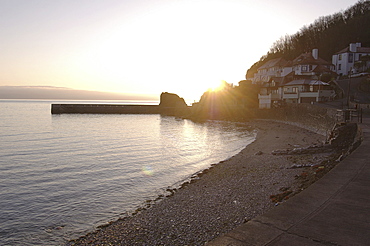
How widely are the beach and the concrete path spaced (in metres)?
2.00

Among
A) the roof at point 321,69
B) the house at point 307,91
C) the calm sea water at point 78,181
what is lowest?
the calm sea water at point 78,181

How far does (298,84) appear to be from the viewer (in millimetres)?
63469

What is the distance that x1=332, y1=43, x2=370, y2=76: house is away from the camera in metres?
75.2

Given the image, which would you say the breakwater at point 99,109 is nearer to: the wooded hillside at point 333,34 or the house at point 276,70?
the house at point 276,70

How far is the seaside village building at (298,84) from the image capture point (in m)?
59.2

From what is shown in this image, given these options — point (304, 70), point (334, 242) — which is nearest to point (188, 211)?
point (334, 242)

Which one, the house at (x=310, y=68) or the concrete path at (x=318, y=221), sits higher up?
the house at (x=310, y=68)

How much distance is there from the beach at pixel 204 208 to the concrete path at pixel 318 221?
78.9 inches

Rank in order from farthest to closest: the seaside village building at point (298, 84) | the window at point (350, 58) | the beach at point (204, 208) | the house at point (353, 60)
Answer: the window at point (350, 58), the house at point (353, 60), the seaside village building at point (298, 84), the beach at point (204, 208)

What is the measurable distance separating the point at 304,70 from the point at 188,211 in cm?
7592

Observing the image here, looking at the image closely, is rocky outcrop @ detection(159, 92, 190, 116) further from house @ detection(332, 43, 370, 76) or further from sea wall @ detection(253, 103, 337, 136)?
house @ detection(332, 43, 370, 76)

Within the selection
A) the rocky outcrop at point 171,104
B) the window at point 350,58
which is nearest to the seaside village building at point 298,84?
the window at point 350,58

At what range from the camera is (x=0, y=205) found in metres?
13.4

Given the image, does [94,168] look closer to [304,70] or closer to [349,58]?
[304,70]
